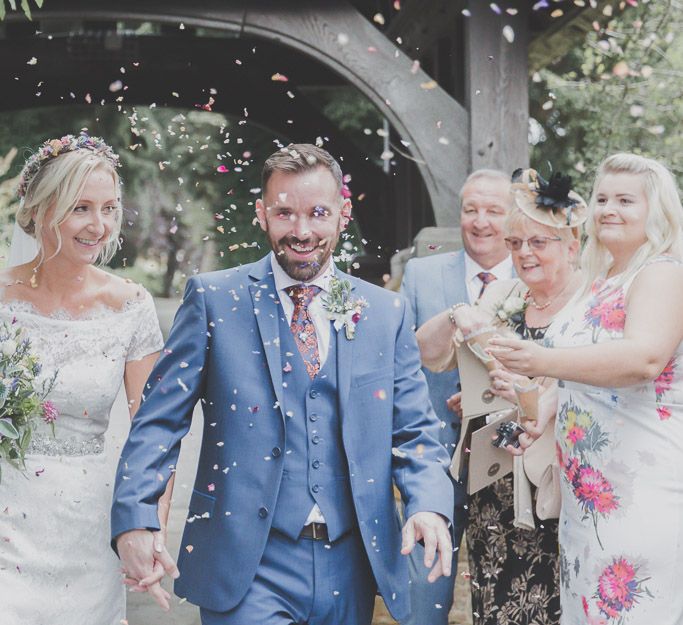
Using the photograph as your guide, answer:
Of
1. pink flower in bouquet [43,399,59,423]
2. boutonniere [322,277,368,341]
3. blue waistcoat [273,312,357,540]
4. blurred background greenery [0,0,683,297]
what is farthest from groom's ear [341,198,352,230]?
blurred background greenery [0,0,683,297]

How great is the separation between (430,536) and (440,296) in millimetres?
1918

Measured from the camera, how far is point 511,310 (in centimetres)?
436

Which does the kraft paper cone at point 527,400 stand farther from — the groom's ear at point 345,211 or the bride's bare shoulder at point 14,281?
the bride's bare shoulder at point 14,281

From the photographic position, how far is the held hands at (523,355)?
3.42 m

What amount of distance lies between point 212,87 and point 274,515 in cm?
833

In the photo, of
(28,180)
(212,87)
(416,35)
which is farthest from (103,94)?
(28,180)

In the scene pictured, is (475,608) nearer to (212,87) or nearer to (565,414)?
(565,414)

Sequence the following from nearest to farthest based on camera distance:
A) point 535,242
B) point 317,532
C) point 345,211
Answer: point 317,532 < point 345,211 < point 535,242

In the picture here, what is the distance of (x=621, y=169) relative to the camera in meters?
3.80

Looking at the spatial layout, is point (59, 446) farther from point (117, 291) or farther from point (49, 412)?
point (117, 291)

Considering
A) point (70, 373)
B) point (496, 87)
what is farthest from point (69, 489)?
point (496, 87)

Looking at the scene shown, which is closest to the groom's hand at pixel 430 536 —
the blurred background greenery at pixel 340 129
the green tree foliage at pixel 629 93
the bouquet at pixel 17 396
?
the bouquet at pixel 17 396

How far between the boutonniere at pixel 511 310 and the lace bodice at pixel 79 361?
1.38 m

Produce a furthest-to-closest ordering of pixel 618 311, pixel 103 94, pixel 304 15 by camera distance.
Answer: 1. pixel 103 94
2. pixel 304 15
3. pixel 618 311
